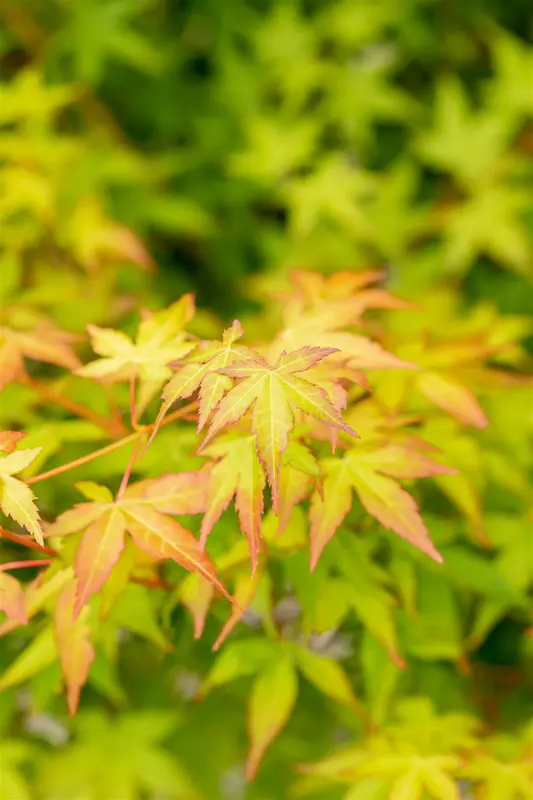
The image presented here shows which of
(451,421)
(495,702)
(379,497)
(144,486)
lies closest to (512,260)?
(451,421)

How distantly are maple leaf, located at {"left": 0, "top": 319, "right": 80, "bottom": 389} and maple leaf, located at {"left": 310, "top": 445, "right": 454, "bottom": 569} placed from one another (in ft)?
1.12

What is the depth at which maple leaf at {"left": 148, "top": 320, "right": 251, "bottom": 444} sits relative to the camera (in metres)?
0.71

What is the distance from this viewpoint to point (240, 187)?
1.74 meters

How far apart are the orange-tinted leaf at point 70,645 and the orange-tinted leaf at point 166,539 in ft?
0.38

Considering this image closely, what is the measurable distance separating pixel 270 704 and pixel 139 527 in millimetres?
327

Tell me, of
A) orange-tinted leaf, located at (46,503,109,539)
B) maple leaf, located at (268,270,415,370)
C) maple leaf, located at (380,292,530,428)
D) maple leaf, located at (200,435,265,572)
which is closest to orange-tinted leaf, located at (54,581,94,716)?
orange-tinted leaf, located at (46,503,109,539)

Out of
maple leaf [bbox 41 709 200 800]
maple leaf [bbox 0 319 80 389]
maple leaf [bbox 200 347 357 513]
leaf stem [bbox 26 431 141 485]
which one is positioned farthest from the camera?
maple leaf [bbox 41 709 200 800]

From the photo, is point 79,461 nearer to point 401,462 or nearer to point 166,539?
point 166,539

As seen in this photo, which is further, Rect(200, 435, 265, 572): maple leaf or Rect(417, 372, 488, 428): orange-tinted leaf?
Rect(417, 372, 488, 428): orange-tinted leaf

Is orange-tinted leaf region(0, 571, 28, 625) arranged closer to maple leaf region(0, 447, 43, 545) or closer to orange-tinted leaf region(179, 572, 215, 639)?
maple leaf region(0, 447, 43, 545)

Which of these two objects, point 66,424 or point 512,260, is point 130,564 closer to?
point 66,424

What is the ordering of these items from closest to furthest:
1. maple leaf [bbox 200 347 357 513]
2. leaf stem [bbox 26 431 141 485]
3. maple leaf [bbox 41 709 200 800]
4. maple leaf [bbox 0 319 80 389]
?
maple leaf [bbox 200 347 357 513], leaf stem [bbox 26 431 141 485], maple leaf [bbox 0 319 80 389], maple leaf [bbox 41 709 200 800]

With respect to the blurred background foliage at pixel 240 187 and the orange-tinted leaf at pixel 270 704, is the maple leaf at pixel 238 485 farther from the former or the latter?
the blurred background foliage at pixel 240 187

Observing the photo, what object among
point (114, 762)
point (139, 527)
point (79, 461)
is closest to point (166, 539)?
point (139, 527)
